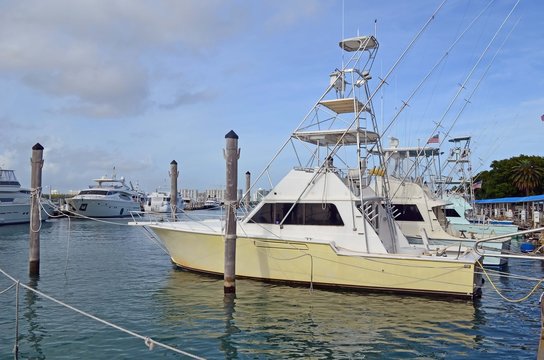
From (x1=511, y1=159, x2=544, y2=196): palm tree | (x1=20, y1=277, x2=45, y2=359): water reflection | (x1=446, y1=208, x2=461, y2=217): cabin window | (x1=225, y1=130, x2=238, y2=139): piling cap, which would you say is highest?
(x1=511, y1=159, x2=544, y2=196): palm tree

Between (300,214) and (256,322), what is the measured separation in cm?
443

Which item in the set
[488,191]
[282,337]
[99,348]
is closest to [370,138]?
[282,337]

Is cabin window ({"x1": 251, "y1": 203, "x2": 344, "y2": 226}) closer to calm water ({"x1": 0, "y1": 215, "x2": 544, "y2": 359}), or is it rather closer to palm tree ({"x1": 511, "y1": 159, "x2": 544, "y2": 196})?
calm water ({"x1": 0, "y1": 215, "x2": 544, "y2": 359})

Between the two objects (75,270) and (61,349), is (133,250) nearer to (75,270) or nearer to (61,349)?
(75,270)

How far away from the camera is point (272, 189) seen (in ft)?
47.9

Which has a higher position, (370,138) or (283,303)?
(370,138)

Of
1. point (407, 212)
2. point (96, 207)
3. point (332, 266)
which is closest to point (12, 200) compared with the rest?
point (96, 207)

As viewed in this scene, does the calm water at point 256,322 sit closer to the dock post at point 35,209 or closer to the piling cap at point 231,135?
the dock post at point 35,209

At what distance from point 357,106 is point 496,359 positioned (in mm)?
8146

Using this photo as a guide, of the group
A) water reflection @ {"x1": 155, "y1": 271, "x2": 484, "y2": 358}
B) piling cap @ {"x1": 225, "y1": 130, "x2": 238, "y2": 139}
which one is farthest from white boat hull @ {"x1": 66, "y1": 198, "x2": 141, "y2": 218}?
piling cap @ {"x1": 225, "y1": 130, "x2": 238, "y2": 139}

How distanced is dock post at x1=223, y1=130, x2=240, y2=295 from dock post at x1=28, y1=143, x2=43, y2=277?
270 inches

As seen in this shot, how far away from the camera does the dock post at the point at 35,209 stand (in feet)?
50.0

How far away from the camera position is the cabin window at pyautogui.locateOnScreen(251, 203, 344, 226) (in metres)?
13.8

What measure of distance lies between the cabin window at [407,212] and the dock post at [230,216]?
11.4 meters
